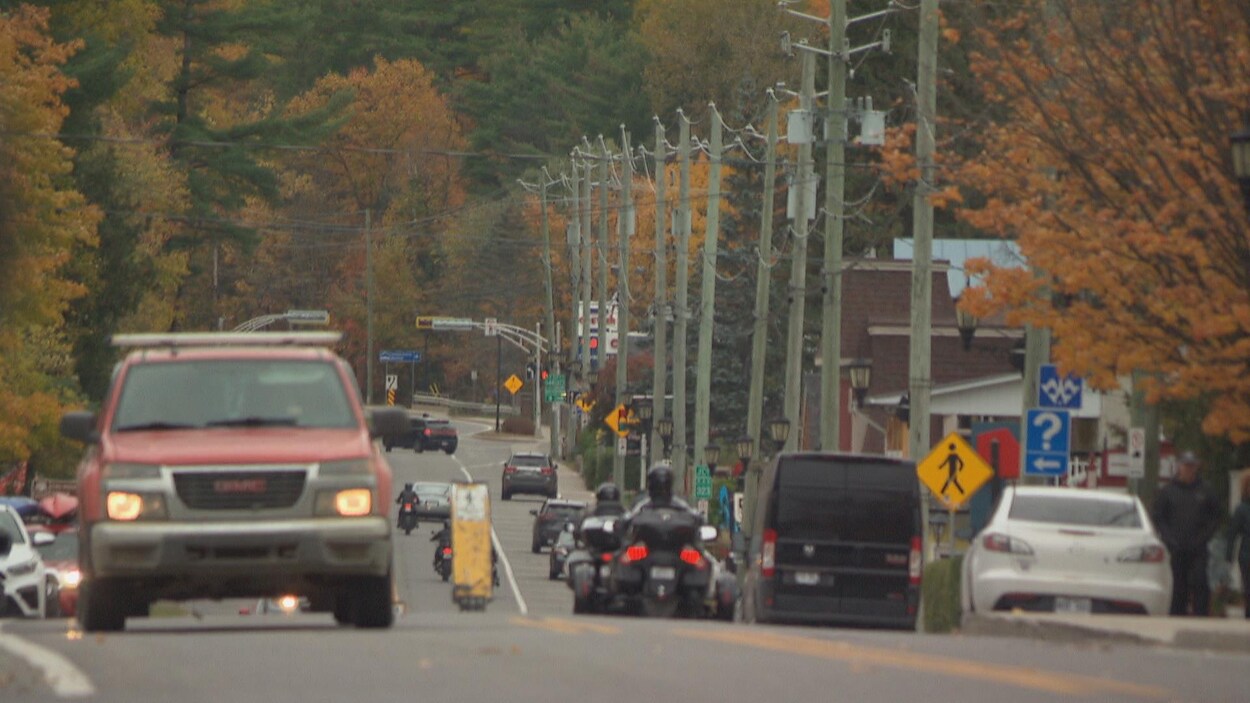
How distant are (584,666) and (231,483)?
4111 mm

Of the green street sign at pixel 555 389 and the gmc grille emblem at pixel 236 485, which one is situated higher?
the green street sign at pixel 555 389

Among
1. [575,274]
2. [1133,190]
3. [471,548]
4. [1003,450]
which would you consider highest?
[575,274]

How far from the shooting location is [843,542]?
25938mm

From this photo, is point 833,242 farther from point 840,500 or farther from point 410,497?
point 410,497

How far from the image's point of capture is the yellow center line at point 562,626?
1568cm

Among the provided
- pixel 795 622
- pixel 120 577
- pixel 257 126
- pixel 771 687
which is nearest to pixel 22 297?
pixel 795 622

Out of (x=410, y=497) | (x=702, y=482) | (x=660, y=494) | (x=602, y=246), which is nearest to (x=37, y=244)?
(x=702, y=482)

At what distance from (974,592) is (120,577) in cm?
879

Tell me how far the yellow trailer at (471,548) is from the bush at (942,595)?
1194 centimetres

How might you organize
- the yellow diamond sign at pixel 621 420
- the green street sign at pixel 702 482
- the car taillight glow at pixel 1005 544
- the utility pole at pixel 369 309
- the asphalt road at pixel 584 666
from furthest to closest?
the utility pole at pixel 369 309, the yellow diamond sign at pixel 621 420, the green street sign at pixel 702 482, the car taillight glow at pixel 1005 544, the asphalt road at pixel 584 666

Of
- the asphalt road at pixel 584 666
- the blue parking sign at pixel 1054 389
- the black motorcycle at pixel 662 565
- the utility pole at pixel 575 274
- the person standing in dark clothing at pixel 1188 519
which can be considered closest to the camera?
the asphalt road at pixel 584 666

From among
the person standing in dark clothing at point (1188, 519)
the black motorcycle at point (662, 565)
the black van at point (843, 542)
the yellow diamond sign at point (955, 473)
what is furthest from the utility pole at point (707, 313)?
the person standing in dark clothing at point (1188, 519)

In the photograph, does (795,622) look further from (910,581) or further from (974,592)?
(974,592)

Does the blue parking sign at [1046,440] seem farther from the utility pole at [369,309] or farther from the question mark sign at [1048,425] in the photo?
the utility pole at [369,309]
